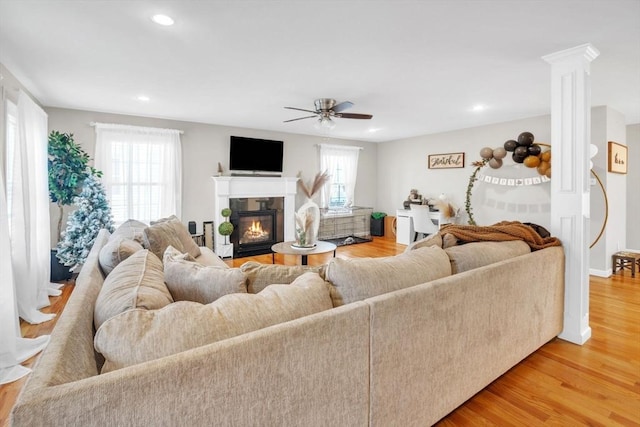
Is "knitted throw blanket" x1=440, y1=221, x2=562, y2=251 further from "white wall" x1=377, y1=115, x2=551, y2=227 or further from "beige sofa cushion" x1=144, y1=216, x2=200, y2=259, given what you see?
"white wall" x1=377, y1=115, x2=551, y2=227

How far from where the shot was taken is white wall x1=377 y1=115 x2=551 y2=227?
5004mm

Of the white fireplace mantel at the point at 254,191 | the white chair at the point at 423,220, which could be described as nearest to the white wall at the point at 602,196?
the white chair at the point at 423,220

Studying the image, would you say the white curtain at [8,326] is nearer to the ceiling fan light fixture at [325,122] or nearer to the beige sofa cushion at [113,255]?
the beige sofa cushion at [113,255]

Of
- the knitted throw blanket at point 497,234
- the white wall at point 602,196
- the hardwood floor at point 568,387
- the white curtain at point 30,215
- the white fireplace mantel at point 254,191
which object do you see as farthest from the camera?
the white fireplace mantel at point 254,191

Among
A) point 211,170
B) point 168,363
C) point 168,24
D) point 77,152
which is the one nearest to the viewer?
point 168,363

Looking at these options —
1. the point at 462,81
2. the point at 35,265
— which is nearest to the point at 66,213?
the point at 35,265

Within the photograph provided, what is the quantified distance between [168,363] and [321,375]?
51cm

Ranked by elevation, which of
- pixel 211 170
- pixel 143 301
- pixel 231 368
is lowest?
pixel 231 368

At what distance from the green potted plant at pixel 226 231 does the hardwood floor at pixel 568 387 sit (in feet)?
9.00

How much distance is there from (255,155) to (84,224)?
291 centimetres

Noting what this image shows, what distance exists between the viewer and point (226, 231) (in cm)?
536

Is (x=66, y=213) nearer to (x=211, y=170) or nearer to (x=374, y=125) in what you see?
(x=211, y=170)

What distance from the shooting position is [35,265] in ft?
10.3

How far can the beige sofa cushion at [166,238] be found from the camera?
242 cm
